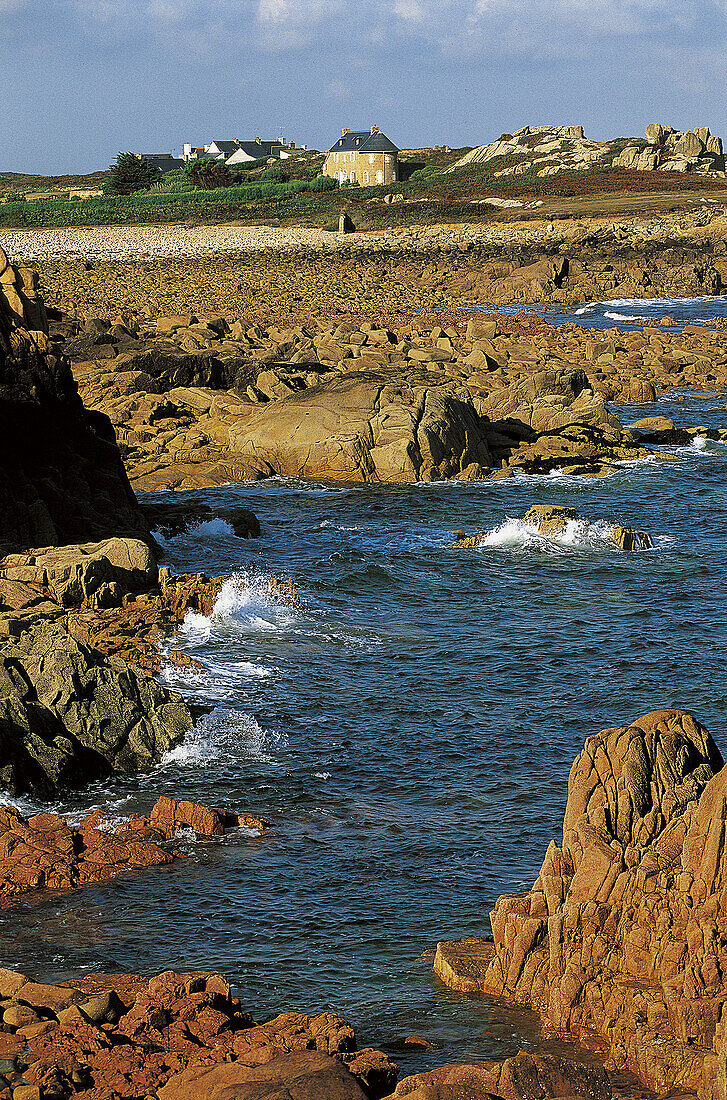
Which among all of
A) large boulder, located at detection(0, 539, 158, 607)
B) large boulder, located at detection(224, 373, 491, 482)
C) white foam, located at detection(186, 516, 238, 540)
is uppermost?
large boulder, located at detection(224, 373, 491, 482)

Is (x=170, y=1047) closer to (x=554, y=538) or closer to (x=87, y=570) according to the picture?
(x=87, y=570)

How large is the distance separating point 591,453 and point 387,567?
10.9 meters

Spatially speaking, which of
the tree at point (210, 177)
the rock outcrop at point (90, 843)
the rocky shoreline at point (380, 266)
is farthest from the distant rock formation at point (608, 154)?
the rock outcrop at point (90, 843)

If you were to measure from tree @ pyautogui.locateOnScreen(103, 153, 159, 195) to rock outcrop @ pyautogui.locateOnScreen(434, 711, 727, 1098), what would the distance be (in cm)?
13146

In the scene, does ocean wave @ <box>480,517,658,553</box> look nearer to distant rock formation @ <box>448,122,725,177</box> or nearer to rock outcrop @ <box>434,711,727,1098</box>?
rock outcrop @ <box>434,711,727,1098</box>

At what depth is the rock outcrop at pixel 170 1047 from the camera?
8.47m

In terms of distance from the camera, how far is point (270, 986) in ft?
35.3

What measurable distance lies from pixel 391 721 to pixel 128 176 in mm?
126480

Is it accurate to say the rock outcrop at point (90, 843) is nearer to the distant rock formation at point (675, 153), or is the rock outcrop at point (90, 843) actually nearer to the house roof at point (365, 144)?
the distant rock formation at point (675, 153)

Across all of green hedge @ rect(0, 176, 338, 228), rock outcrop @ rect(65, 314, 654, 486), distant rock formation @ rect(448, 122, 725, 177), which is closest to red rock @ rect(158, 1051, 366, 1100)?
rock outcrop @ rect(65, 314, 654, 486)

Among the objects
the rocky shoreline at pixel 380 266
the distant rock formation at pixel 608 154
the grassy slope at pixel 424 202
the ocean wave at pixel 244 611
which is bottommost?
the ocean wave at pixel 244 611

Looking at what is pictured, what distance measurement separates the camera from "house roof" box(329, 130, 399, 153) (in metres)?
137

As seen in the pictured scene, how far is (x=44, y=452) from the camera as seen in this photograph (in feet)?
75.9

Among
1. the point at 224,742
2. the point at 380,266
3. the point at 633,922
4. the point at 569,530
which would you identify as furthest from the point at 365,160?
the point at 633,922
